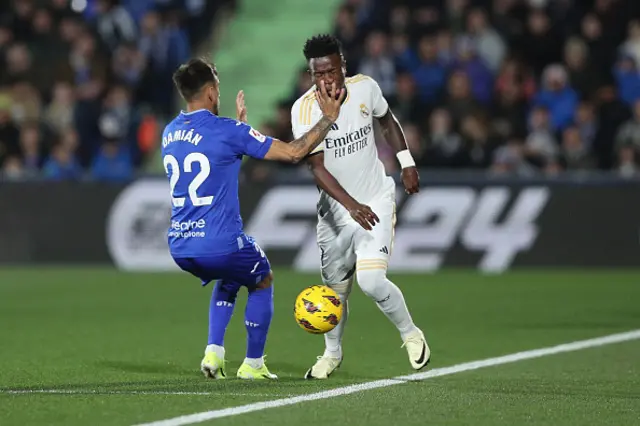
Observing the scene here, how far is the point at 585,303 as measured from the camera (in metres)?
13.5

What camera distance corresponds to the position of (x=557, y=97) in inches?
722

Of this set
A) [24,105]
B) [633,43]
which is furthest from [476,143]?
[24,105]

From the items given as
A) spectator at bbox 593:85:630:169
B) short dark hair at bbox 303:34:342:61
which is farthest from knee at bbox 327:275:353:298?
spectator at bbox 593:85:630:169

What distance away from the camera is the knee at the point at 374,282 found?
8.62m

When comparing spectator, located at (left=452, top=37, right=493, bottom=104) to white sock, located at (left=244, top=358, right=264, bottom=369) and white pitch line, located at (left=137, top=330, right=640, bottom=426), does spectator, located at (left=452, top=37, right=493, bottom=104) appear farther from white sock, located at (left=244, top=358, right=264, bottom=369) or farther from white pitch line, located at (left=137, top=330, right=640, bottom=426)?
white sock, located at (left=244, top=358, right=264, bottom=369)

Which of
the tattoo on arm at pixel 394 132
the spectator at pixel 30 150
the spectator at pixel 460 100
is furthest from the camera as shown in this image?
the spectator at pixel 30 150

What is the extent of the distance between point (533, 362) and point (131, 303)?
5.64 metres

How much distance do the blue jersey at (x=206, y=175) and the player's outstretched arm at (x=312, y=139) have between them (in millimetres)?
94

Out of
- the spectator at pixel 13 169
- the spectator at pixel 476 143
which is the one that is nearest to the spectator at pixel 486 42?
the spectator at pixel 476 143

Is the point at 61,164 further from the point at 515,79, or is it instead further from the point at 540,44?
the point at 540,44

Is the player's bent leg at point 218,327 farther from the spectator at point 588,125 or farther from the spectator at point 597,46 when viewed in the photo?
the spectator at point 597,46

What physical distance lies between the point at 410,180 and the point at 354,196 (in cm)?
38

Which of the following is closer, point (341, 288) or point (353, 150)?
point (353, 150)

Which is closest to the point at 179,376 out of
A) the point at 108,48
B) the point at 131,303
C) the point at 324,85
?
the point at 324,85
